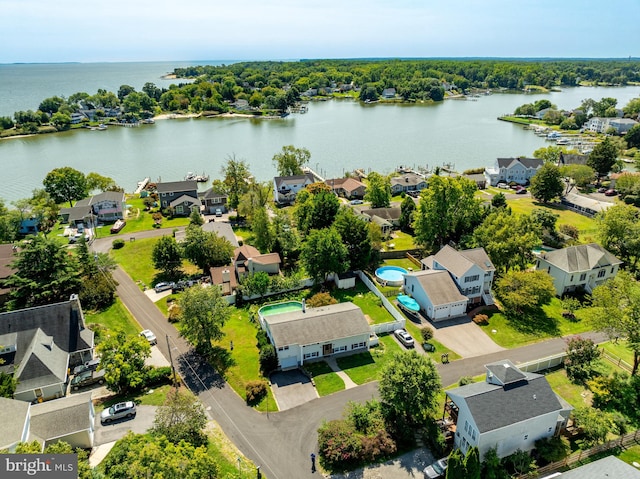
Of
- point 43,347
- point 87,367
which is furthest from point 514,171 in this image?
point 43,347

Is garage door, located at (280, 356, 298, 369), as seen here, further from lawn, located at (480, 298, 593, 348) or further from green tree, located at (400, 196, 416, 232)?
green tree, located at (400, 196, 416, 232)

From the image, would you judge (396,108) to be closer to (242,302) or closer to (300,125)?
(300,125)

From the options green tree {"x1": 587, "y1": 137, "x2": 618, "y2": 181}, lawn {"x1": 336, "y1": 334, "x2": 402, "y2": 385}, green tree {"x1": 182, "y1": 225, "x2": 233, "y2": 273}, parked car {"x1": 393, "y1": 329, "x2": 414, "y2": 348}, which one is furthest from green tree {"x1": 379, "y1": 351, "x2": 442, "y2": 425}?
green tree {"x1": 587, "y1": 137, "x2": 618, "y2": 181}

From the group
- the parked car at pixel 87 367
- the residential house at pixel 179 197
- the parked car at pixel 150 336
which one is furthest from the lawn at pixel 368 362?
the residential house at pixel 179 197

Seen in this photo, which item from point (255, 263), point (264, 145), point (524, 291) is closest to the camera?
point (524, 291)

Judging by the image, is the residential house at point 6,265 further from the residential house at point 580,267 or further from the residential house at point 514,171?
the residential house at point 514,171

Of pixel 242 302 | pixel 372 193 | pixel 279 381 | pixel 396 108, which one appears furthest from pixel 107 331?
pixel 396 108

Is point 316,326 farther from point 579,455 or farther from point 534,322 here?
point 534,322
